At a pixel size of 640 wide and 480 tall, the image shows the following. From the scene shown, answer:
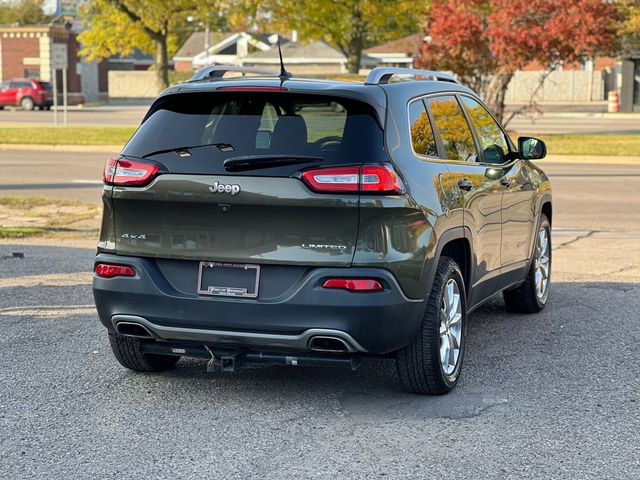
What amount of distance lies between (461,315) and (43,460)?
8.61ft

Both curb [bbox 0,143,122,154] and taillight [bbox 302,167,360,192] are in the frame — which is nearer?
taillight [bbox 302,167,360,192]

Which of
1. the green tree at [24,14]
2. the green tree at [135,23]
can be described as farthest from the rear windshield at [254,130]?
the green tree at [24,14]

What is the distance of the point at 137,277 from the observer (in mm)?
5785

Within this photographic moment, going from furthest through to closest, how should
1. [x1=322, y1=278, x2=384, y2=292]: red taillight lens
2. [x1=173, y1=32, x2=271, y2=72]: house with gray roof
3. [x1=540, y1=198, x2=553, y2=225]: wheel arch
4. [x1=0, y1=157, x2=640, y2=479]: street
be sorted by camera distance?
[x1=173, y1=32, x2=271, y2=72]: house with gray roof < [x1=540, y1=198, x2=553, y2=225]: wheel arch < [x1=322, y1=278, x2=384, y2=292]: red taillight lens < [x1=0, y1=157, x2=640, y2=479]: street

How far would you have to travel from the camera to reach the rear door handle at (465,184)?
6516 millimetres

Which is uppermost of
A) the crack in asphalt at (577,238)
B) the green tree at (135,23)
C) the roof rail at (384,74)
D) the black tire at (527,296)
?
the green tree at (135,23)

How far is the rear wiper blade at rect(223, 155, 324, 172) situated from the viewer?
556cm

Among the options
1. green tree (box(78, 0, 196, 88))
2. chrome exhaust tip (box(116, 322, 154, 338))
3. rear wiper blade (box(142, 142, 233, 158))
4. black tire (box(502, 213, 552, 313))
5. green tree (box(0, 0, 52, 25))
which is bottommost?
black tire (box(502, 213, 552, 313))

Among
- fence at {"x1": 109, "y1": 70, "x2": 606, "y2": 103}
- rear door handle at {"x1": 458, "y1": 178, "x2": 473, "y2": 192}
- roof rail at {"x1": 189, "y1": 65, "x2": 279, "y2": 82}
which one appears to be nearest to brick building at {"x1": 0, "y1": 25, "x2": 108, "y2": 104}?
fence at {"x1": 109, "y1": 70, "x2": 606, "y2": 103}

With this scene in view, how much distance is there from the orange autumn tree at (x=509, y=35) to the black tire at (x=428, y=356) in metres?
25.0

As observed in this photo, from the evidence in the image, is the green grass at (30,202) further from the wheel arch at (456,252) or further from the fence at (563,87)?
the fence at (563,87)

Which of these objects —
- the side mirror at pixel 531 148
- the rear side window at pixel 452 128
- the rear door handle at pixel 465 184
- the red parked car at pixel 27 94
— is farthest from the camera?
the red parked car at pixel 27 94

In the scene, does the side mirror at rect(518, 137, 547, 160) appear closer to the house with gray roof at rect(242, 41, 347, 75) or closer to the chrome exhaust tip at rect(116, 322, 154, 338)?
the chrome exhaust tip at rect(116, 322, 154, 338)

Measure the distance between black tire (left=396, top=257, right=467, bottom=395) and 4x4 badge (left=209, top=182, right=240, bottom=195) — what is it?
1238mm
